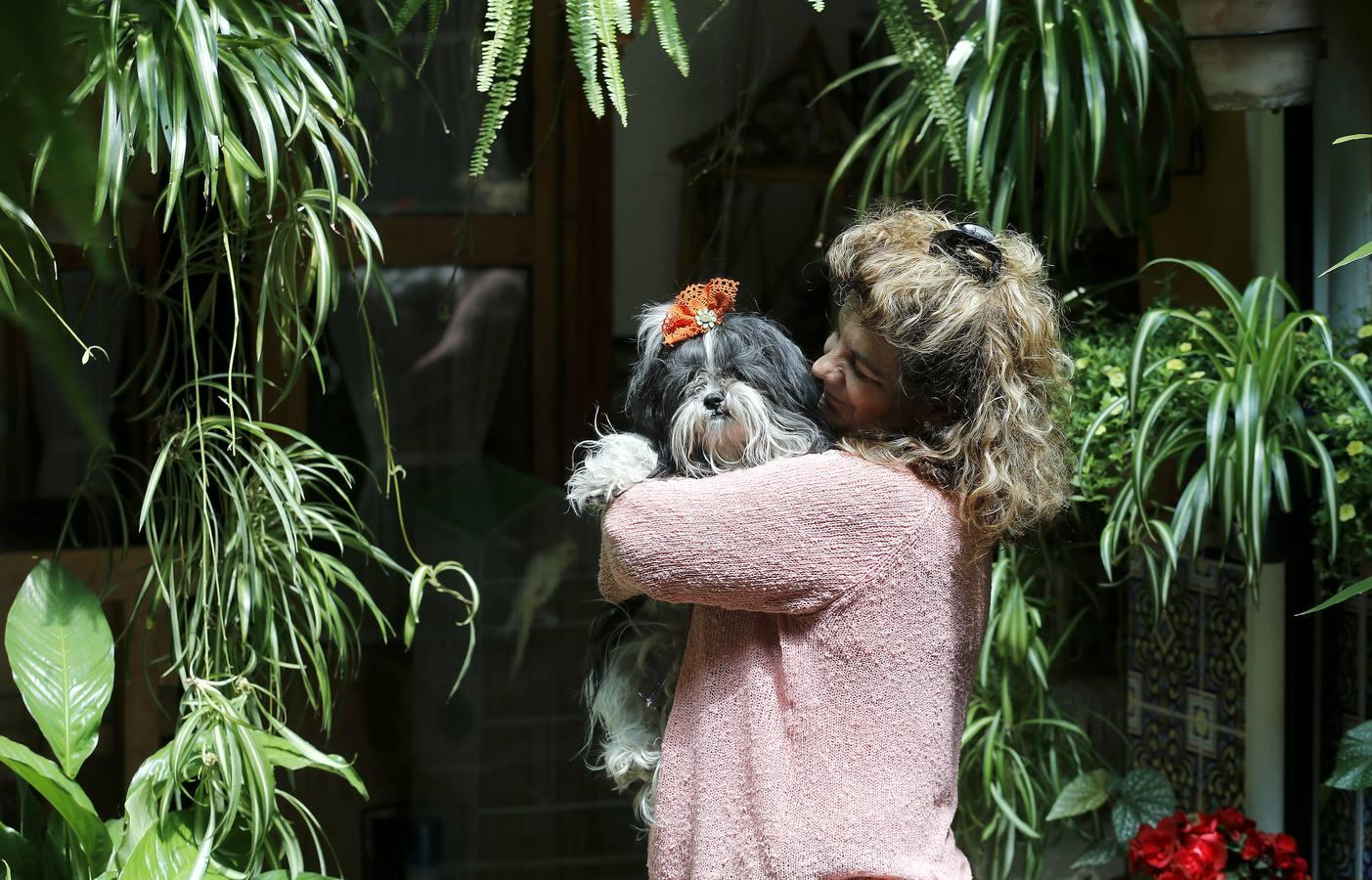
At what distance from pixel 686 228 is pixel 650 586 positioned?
1.37m

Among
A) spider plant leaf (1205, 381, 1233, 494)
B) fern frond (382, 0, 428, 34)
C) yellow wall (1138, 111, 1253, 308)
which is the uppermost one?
fern frond (382, 0, 428, 34)

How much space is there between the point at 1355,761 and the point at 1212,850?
0.93ft

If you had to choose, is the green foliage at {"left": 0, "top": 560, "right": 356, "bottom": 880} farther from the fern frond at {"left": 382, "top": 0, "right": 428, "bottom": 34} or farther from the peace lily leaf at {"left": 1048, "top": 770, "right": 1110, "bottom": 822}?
the peace lily leaf at {"left": 1048, "top": 770, "right": 1110, "bottom": 822}

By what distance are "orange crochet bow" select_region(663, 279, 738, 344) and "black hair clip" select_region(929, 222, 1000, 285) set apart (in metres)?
0.22

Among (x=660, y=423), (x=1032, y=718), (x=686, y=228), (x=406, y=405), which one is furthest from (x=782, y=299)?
(x=660, y=423)

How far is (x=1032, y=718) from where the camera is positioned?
2.35m

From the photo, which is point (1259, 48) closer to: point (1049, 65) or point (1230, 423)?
point (1049, 65)

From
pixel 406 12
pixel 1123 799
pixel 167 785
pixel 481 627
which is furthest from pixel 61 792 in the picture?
pixel 1123 799

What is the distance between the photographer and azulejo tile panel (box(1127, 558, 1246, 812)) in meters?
2.42

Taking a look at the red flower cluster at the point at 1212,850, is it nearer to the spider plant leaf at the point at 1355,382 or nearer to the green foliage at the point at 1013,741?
the green foliage at the point at 1013,741

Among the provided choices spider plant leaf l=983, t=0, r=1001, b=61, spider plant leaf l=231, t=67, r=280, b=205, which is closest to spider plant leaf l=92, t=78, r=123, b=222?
spider plant leaf l=231, t=67, r=280, b=205

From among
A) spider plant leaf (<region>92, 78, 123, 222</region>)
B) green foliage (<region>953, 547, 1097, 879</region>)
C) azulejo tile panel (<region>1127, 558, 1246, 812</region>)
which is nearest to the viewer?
spider plant leaf (<region>92, 78, 123, 222</region>)

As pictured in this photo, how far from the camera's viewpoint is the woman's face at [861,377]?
141 centimetres

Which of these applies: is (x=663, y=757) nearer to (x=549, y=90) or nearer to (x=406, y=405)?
(x=406, y=405)
